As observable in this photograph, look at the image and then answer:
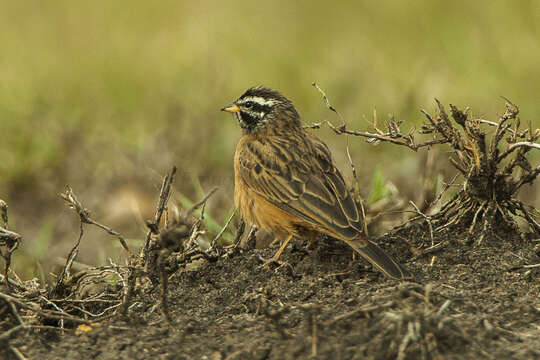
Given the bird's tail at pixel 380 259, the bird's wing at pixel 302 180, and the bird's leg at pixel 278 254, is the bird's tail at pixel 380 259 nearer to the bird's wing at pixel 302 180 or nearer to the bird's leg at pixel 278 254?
the bird's wing at pixel 302 180

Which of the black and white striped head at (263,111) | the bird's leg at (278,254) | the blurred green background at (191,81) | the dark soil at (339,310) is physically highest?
the blurred green background at (191,81)

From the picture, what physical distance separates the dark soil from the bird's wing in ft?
0.95

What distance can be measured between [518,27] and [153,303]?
7392 mm

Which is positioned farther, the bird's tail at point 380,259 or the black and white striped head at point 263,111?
the black and white striped head at point 263,111

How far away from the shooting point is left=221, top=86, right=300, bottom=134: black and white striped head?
23.6 ft

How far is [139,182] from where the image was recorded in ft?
30.4

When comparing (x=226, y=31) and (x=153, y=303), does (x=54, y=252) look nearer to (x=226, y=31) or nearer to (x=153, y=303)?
(x=153, y=303)

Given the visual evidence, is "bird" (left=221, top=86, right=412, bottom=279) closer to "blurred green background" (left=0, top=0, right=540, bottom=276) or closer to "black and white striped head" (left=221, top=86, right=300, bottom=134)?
"black and white striped head" (left=221, top=86, right=300, bottom=134)

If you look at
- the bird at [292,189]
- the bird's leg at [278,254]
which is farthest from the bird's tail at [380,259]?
the bird's leg at [278,254]

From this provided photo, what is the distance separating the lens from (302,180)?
6141mm

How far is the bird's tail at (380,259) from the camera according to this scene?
16.9ft

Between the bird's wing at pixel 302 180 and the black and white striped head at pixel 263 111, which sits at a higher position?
the black and white striped head at pixel 263 111

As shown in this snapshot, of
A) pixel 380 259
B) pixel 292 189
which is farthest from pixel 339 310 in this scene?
pixel 292 189

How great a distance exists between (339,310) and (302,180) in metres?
Result: 1.62
